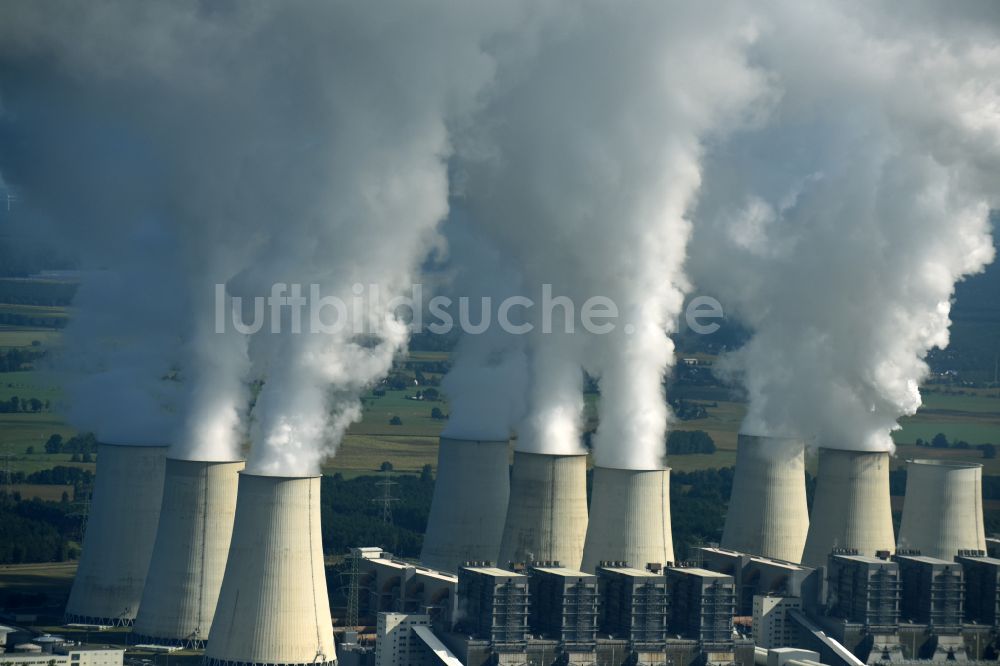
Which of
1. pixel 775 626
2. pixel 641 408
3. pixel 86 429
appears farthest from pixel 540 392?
pixel 86 429

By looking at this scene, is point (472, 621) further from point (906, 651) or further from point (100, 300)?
point (100, 300)

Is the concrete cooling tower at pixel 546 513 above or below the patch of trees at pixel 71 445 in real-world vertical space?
below

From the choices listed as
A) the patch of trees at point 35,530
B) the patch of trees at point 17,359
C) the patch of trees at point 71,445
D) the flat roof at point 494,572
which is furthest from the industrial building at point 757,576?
the patch of trees at point 17,359

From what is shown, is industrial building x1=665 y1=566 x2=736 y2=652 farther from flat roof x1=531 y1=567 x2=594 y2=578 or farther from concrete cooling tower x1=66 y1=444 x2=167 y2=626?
concrete cooling tower x1=66 y1=444 x2=167 y2=626

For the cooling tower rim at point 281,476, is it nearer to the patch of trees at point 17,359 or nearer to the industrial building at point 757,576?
the industrial building at point 757,576

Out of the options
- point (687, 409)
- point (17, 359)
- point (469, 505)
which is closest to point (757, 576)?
point (469, 505)
